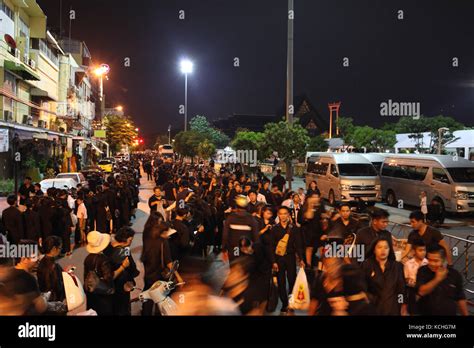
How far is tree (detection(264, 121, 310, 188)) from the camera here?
22672 mm

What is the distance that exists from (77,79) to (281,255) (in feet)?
167

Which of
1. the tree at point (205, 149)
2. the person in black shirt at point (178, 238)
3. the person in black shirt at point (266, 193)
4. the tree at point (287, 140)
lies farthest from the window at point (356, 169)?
the tree at point (205, 149)

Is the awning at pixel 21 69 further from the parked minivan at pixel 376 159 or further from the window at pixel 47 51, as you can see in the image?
the parked minivan at pixel 376 159

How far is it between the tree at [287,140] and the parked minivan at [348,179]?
4.80 ft

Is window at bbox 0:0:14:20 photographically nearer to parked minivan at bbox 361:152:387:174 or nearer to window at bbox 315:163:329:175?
window at bbox 315:163:329:175

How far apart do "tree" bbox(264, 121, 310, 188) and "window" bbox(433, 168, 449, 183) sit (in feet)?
20.6

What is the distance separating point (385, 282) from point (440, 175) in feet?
47.8

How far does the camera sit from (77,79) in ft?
176

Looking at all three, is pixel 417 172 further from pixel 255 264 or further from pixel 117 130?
pixel 117 130

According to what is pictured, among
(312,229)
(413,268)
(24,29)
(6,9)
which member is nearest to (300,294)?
(413,268)

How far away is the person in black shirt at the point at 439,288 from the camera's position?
496 centimetres

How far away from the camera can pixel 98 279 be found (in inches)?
217

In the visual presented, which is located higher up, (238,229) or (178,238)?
(238,229)

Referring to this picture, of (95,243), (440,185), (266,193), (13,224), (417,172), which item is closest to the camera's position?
(95,243)
